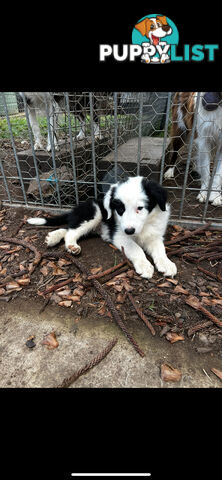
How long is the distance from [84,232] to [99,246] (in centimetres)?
20

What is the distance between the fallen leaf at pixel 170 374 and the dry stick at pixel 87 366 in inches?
12.2

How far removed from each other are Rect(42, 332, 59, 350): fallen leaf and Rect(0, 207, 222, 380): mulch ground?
0.21 m

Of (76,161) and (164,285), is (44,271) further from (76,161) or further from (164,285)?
(76,161)

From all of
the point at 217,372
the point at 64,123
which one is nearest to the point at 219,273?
the point at 217,372

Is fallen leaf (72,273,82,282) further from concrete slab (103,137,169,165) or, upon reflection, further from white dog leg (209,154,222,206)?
white dog leg (209,154,222,206)

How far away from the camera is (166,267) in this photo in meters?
2.08

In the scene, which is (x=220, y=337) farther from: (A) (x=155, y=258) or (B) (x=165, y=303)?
(A) (x=155, y=258)

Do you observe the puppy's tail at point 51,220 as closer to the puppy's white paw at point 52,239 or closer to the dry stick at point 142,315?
the puppy's white paw at point 52,239

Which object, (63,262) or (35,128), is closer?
(63,262)

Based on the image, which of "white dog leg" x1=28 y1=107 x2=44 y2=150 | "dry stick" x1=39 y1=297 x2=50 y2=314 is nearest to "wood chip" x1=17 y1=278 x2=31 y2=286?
"dry stick" x1=39 y1=297 x2=50 y2=314

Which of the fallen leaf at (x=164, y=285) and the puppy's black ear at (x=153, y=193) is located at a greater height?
the puppy's black ear at (x=153, y=193)

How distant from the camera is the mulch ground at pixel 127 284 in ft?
5.51

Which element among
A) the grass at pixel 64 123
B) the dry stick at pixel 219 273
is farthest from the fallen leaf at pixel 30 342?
the grass at pixel 64 123

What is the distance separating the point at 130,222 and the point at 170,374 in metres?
1.05
